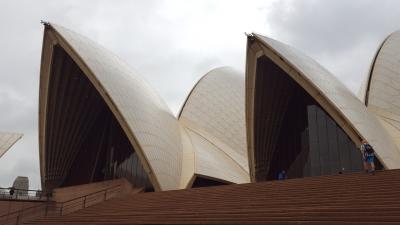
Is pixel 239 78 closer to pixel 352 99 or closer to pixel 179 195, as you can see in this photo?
pixel 352 99

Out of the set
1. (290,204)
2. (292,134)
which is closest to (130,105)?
Answer: (292,134)

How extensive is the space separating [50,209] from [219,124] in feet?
34.5

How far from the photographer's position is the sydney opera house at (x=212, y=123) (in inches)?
642

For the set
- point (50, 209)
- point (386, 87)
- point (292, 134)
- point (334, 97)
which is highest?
point (386, 87)

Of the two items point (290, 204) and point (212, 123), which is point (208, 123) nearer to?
point (212, 123)

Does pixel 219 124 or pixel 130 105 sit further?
pixel 219 124

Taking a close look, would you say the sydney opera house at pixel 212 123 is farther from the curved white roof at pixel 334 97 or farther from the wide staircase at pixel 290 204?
the wide staircase at pixel 290 204

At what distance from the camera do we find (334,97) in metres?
15.4

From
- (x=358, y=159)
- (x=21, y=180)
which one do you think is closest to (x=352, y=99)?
(x=358, y=159)

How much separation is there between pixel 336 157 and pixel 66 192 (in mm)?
12875

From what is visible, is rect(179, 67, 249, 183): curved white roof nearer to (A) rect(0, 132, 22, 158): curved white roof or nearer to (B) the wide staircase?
(B) the wide staircase

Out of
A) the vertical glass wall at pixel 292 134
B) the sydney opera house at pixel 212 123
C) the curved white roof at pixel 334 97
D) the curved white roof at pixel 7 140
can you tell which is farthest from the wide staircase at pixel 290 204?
the curved white roof at pixel 7 140

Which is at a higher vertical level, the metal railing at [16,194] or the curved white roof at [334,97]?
the curved white roof at [334,97]

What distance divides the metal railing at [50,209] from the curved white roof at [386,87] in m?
12.3
